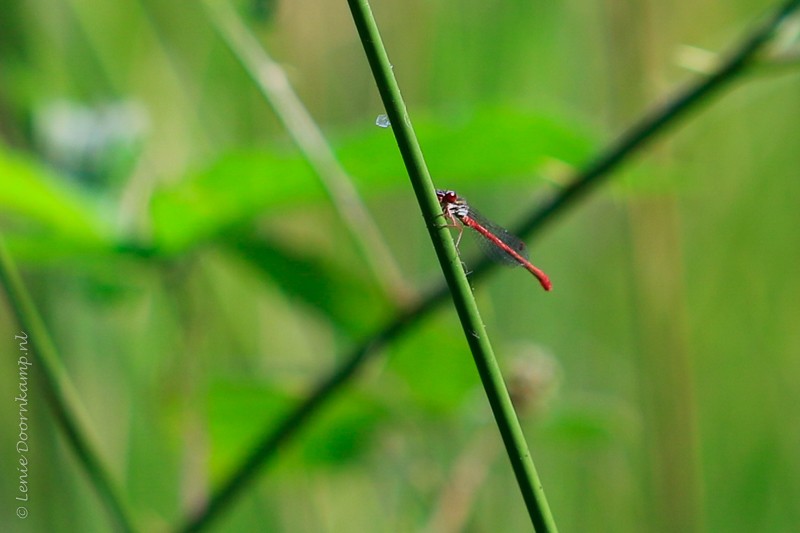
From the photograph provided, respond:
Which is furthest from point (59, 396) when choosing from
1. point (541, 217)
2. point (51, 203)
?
point (541, 217)

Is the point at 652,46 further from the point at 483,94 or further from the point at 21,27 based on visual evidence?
the point at 21,27

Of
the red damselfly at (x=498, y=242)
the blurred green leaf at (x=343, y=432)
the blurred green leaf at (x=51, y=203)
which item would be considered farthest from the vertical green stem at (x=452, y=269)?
the blurred green leaf at (x=343, y=432)

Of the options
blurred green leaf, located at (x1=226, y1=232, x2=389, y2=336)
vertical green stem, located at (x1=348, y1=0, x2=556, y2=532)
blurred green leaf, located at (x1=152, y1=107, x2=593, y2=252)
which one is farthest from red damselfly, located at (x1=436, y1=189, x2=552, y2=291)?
vertical green stem, located at (x1=348, y1=0, x2=556, y2=532)

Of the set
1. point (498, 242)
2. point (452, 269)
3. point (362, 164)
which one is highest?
point (362, 164)

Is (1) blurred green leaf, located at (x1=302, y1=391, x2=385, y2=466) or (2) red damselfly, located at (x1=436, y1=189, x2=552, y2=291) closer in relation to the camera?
(2) red damselfly, located at (x1=436, y1=189, x2=552, y2=291)

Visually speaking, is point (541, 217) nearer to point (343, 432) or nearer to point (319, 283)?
point (319, 283)

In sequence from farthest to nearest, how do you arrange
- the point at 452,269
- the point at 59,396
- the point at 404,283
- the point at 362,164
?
the point at 404,283
the point at 362,164
the point at 59,396
the point at 452,269

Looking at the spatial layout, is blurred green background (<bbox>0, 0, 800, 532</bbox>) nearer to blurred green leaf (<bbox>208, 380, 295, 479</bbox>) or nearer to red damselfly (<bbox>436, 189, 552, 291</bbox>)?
blurred green leaf (<bbox>208, 380, 295, 479</bbox>)
